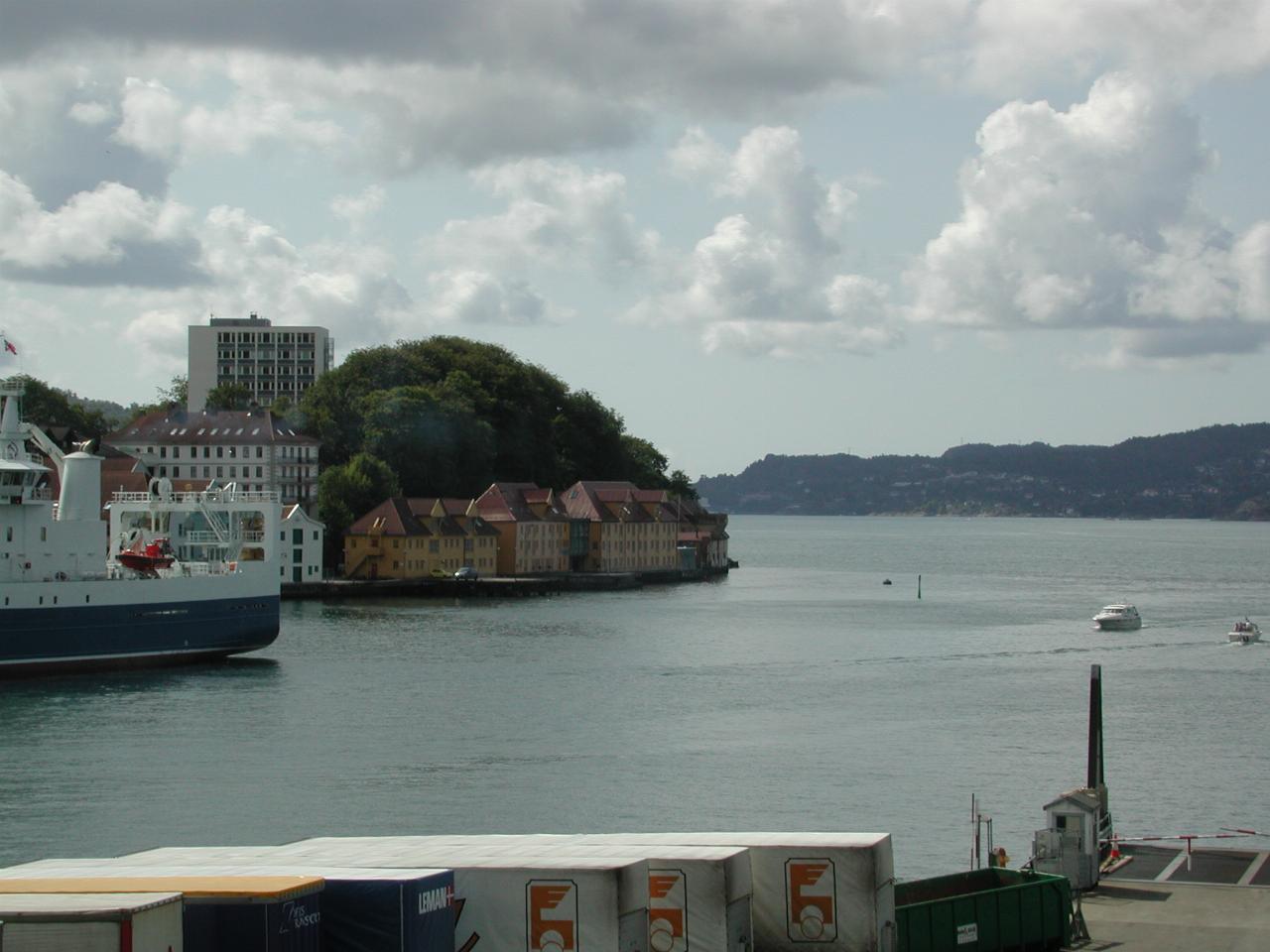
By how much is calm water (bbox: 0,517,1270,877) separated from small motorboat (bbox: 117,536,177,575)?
4.02m

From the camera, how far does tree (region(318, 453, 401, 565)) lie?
116875 mm

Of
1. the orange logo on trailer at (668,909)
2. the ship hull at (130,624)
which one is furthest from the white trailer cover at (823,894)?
the ship hull at (130,624)

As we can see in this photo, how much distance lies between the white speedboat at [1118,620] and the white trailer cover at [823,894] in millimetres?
64369

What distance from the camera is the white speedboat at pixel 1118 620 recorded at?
8238 centimetres

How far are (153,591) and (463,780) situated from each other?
26170mm

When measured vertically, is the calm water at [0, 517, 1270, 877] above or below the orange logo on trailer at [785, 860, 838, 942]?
below

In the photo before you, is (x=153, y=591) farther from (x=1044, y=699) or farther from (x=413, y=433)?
(x=413, y=433)

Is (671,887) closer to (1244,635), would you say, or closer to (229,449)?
(1244,635)

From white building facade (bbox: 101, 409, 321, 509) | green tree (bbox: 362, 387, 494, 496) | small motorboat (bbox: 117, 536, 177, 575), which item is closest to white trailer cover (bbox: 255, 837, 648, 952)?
small motorboat (bbox: 117, 536, 177, 575)

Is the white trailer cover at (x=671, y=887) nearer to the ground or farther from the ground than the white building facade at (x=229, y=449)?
nearer to the ground

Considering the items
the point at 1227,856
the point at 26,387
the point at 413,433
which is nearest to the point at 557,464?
the point at 413,433

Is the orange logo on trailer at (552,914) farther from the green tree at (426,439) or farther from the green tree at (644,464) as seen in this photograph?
the green tree at (644,464)

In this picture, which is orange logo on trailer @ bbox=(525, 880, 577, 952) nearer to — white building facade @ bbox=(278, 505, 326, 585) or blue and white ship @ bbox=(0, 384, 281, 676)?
blue and white ship @ bbox=(0, 384, 281, 676)

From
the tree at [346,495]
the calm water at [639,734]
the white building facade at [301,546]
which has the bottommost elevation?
the calm water at [639,734]
